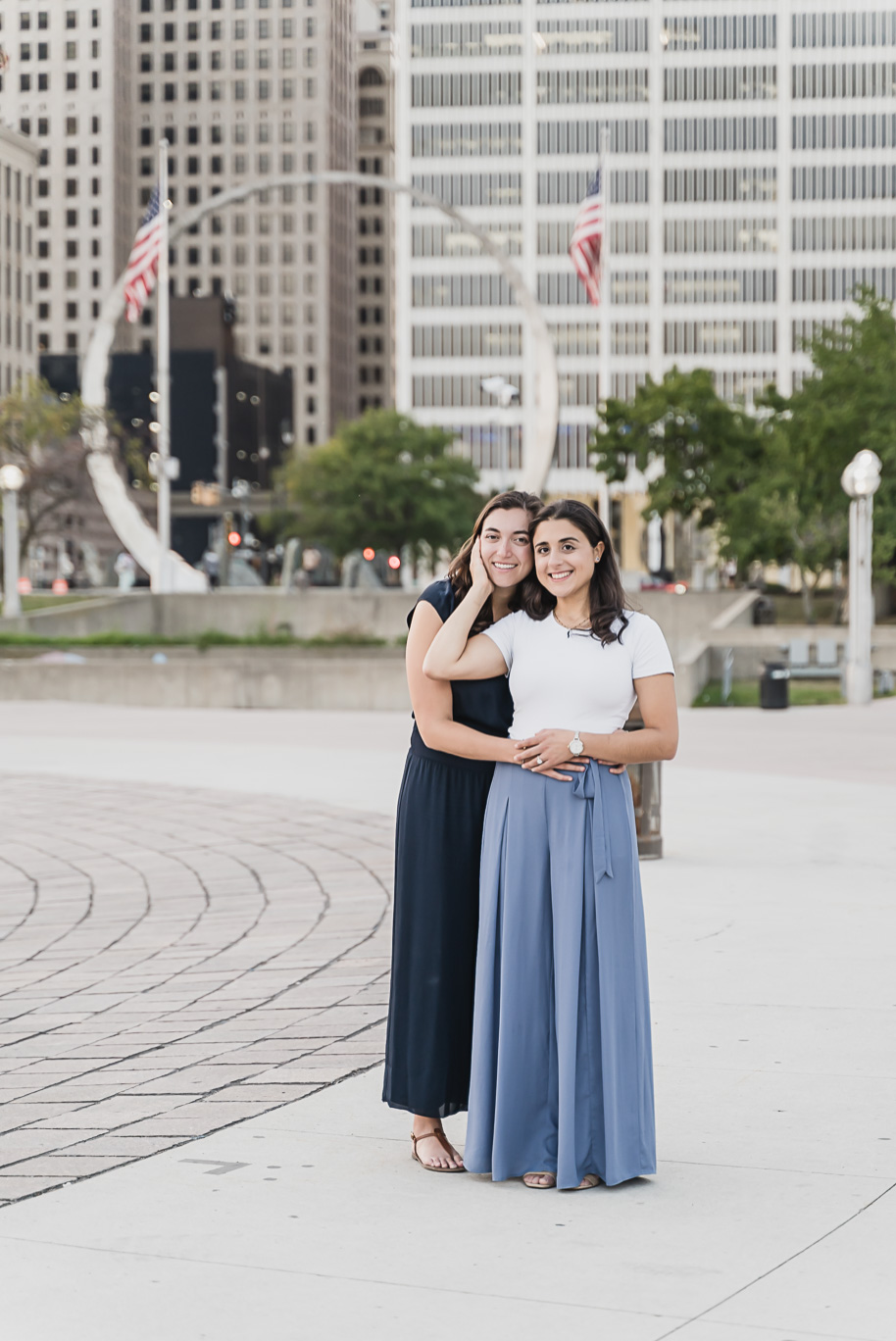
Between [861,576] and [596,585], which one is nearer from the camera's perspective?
[596,585]

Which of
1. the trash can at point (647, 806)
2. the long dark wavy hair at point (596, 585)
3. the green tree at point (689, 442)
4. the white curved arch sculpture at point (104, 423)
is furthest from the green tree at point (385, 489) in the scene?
the long dark wavy hair at point (596, 585)

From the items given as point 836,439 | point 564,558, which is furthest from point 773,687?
point 836,439

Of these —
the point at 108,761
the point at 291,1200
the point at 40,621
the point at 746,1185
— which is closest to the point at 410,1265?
the point at 291,1200

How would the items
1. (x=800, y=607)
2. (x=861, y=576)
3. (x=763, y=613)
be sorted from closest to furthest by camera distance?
(x=861, y=576) → (x=763, y=613) → (x=800, y=607)

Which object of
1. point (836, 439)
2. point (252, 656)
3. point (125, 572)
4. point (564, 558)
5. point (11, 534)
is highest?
point (836, 439)

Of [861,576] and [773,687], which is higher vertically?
[861,576]

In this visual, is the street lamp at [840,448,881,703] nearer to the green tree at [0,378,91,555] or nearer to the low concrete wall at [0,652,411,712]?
the low concrete wall at [0,652,411,712]

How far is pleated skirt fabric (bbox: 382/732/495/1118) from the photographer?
4566 mm

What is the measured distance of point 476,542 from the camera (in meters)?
4.58

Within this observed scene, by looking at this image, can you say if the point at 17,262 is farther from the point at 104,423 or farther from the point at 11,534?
the point at 11,534

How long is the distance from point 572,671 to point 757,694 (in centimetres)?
2765

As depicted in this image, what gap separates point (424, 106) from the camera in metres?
127

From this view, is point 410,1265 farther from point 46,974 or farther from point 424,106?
point 424,106

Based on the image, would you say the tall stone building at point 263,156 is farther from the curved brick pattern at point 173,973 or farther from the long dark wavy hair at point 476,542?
the long dark wavy hair at point 476,542
